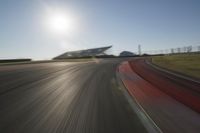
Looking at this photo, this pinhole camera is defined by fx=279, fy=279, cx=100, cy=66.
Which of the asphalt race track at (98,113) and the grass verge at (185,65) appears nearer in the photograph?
the asphalt race track at (98,113)

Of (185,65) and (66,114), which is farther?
(185,65)

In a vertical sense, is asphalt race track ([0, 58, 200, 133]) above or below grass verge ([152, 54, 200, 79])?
above

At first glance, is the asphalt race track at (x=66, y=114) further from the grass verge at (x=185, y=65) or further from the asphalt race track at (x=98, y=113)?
the grass verge at (x=185, y=65)

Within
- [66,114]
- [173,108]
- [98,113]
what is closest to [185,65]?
[173,108]

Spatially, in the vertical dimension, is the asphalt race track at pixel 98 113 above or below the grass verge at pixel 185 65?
above

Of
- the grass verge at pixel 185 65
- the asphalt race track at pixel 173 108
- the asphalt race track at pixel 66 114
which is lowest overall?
the grass verge at pixel 185 65

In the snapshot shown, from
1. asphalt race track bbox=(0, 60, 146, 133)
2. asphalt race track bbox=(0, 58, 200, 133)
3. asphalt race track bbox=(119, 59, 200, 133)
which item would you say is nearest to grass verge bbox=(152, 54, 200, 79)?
asphalt race track bbox=(119, 59, 200, 133)

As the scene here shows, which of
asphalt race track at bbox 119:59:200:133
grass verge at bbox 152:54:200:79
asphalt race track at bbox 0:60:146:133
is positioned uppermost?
asphalt race track at bbox 0:60:146:133

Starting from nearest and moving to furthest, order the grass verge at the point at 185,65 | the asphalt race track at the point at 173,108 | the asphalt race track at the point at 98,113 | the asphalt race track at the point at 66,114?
the asphalt race track at the point at 66,114 < the asphalt race track at the point at 98,113 < the asphalt race track at the point at 173,108 < the grass verge at the point at 185,65

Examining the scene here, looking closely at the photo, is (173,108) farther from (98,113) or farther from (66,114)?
(66,114)

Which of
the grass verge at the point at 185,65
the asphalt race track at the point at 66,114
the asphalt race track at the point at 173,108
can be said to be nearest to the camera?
the asphalt race track at the point at 66,114

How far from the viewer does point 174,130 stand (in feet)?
22.9

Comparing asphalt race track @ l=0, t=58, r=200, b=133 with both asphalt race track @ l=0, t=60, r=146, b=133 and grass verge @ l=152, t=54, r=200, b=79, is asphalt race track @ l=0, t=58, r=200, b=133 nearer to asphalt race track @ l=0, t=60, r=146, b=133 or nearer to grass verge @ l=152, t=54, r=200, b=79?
asphalt race track @ l=0, t=60, r=146, b=133

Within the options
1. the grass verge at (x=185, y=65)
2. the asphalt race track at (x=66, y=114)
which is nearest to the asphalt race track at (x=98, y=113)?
the asphalt race track at (x=66, y=114)
